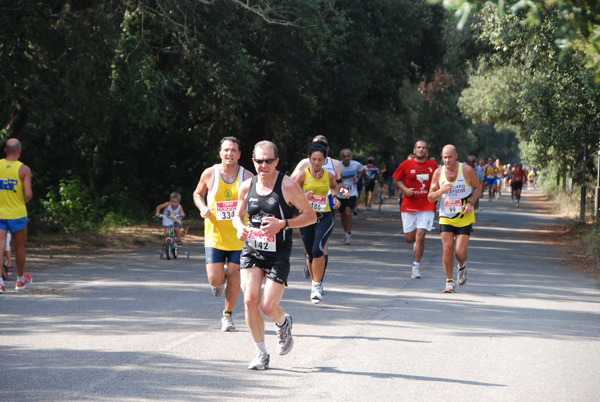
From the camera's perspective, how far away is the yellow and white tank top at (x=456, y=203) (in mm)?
11000

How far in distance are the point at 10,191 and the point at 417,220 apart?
19.8 ft

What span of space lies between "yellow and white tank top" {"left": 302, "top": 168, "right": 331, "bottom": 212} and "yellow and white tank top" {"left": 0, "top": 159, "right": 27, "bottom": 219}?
3.74 metres

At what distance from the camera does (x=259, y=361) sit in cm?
652

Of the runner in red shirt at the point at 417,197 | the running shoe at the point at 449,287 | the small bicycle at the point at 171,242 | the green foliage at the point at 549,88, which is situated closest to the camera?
the running shoe at the point at 449,287

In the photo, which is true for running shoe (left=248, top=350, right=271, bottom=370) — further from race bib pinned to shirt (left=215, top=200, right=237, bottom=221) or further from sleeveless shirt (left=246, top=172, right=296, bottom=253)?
race bib pinned to shirt (left=215, top=200, right=237, bottom=221)

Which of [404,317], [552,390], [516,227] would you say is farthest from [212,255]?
[516,227]

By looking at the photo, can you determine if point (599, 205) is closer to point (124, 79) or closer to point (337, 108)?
point (337, 108)

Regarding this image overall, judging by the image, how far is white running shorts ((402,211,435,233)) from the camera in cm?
1255

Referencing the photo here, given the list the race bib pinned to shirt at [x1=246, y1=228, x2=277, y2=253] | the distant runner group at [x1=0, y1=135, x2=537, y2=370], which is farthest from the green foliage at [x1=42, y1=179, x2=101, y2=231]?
the race bib pinned to shirt at [x1=246, y1=228, x2=277, y2=253]

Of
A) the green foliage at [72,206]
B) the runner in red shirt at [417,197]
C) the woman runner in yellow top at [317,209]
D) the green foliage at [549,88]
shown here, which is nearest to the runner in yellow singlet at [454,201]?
the runner in red shirt at [417,197]

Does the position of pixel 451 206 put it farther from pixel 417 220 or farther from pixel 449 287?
pixel 417 220

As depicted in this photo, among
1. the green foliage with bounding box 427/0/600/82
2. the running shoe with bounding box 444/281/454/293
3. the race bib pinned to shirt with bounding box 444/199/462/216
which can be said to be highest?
the green foliage with bounding box 427/0/600/82

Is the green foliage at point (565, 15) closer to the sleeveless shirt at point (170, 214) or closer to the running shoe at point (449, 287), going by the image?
the running shoe at point (449, 287)

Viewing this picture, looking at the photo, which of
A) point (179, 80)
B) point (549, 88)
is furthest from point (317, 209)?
point (549, 88)
